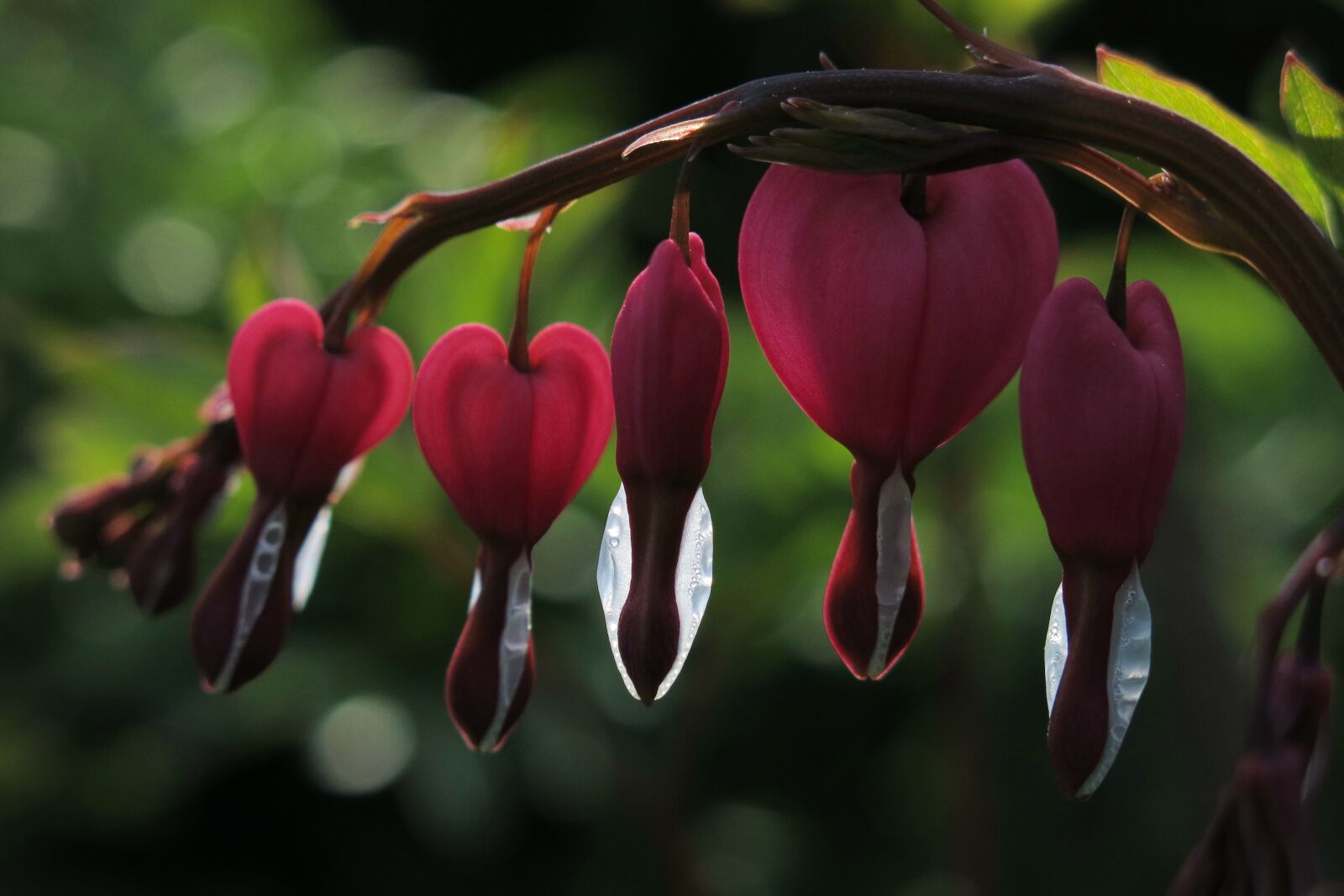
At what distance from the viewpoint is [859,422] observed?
48 cm

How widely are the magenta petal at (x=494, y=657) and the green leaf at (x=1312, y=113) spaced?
364 millimetres

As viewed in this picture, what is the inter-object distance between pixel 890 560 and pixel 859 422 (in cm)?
5

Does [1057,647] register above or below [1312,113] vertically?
below

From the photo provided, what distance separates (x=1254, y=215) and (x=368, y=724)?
4.27 ft

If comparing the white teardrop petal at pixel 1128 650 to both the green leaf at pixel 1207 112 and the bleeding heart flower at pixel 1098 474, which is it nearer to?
the bleeding heart flower at pixel 1098 474

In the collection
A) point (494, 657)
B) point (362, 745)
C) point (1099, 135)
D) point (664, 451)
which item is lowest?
point (362, 745)

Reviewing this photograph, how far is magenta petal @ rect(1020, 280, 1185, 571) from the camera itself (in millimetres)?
449

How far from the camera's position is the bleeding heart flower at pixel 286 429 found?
57 centimetres

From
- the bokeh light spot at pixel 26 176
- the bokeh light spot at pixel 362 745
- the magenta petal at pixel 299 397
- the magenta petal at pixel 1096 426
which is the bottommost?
the bokeh light spot at pixel 362 745

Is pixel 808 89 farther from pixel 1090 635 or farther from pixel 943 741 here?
pixel 943 741

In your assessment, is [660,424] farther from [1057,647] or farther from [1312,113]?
[1312,113]

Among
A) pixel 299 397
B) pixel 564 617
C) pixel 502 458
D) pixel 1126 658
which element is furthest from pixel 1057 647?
pixel 564 617

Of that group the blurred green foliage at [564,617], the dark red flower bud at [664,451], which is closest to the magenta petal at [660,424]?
the dark red flower bud at [664,451]

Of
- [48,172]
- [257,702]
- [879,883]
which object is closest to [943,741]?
[879,883]
